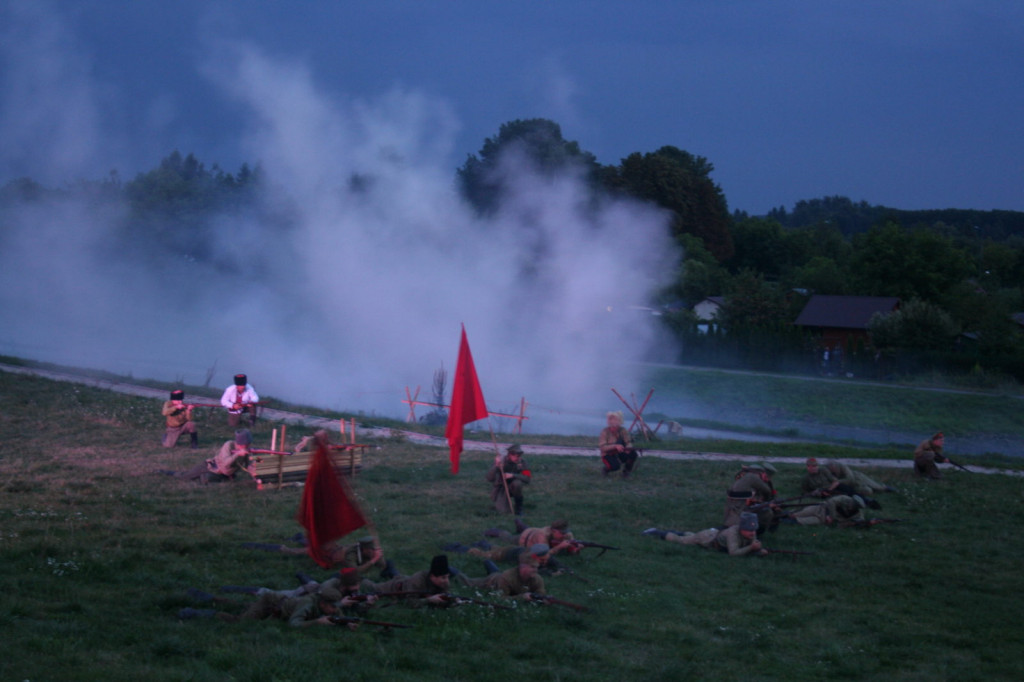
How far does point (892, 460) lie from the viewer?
70.8 ft

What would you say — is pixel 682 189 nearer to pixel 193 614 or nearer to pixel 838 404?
pixel 838 404

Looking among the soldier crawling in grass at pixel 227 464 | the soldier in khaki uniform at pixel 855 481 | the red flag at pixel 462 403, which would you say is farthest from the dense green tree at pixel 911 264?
the soldier crawling in grass at pixel 227 464

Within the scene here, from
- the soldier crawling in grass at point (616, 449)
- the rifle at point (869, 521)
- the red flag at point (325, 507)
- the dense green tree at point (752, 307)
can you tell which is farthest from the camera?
the dense green tree at point (752, 307)

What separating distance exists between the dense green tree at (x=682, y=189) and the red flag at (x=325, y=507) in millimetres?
42752

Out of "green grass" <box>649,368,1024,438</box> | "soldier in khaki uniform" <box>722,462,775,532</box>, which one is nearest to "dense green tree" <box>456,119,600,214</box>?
"green grass" <box>649,368,1024,438</box>

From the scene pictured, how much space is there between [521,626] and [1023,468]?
18574 mm

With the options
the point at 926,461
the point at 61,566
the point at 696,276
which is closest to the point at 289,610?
the point at 61,566

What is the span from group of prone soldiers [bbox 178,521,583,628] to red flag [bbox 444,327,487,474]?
1688mm

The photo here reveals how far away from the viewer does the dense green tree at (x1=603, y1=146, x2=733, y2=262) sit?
5743cm

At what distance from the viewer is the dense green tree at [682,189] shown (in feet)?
188

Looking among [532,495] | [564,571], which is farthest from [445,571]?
[532,495]

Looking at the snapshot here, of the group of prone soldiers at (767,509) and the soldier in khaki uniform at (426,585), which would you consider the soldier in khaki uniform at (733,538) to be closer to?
the group of prone soldiers at (767,509)

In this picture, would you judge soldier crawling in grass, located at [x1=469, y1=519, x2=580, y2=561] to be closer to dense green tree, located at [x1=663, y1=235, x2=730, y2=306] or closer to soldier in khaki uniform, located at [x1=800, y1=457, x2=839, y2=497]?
soldier in khaki uniform, located at [x1=800, y1=457, x2=839, y2=497]

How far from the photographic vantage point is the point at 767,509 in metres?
12.1
